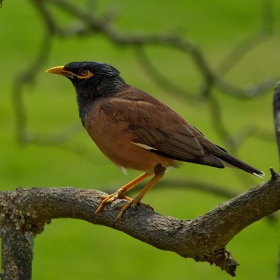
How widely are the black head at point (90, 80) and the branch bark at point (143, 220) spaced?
4.29ft

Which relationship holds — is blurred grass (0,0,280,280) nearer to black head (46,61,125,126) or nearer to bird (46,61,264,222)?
black head (46,61,125,126)

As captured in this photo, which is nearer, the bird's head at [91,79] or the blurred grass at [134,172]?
the bird's head at [91,79]

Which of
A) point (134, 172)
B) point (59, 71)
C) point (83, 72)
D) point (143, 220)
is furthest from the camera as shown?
point (134, 172)

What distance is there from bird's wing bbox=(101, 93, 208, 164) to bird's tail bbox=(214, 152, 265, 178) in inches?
6.6

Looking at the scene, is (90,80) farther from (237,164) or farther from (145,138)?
(237,164)

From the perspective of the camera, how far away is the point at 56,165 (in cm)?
1520

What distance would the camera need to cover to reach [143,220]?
5102 mm

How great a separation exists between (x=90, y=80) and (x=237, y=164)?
1.68m

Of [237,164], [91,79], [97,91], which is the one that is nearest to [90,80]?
[91,79]

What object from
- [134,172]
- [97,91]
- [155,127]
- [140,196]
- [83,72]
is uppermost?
[134,172]

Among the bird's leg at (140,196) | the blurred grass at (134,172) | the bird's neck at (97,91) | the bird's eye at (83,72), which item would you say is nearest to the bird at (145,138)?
the bird's leg at (140,196)

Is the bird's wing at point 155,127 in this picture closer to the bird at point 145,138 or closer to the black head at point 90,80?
the bird at point 145,138

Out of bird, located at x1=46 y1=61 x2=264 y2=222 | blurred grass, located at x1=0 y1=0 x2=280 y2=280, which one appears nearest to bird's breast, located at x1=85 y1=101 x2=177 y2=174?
bird, located at x1=46 y1=61 x2=264 y2=222

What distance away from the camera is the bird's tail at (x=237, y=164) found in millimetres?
5656
